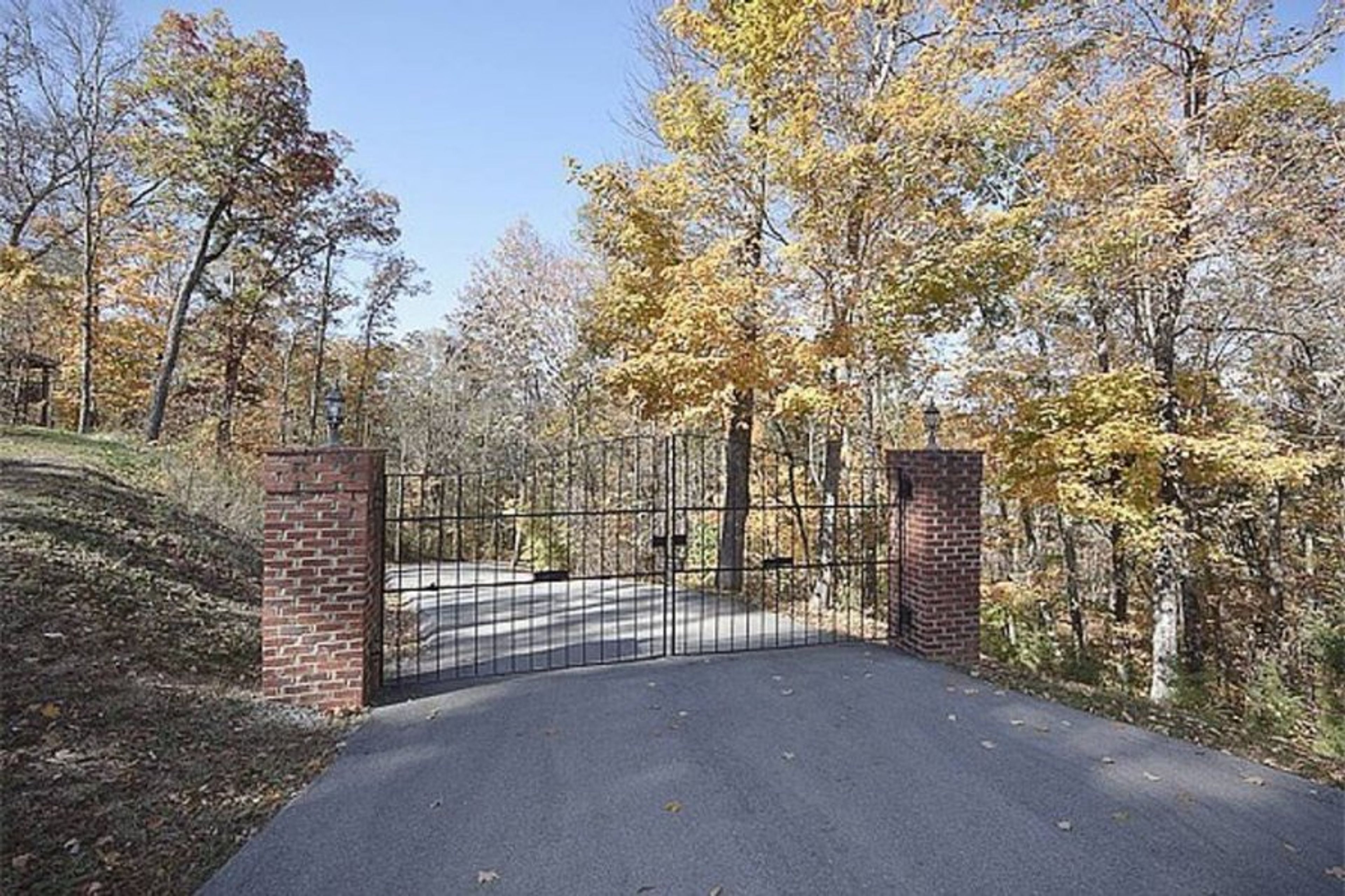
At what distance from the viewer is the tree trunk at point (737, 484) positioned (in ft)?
31.4

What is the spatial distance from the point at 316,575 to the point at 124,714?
1.14m

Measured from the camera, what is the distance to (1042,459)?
29.2 ft

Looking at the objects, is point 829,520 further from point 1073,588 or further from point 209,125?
point 209,125

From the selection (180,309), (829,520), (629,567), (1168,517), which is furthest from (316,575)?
(180,309)

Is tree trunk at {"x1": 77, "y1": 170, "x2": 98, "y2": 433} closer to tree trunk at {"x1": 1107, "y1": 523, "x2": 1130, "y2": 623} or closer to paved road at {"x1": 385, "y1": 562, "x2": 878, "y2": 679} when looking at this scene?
paved road at {"x1": 385, "y1": 562, "x2": 878, "y2": 679}

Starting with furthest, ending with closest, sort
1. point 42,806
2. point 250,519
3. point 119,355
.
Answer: point 119,355 < point 250,519 < point 42,806

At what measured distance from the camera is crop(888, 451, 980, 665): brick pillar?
6.00 metres

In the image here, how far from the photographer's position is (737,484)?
10195mm

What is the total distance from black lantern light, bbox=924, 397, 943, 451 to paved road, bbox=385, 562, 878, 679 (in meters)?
2.06

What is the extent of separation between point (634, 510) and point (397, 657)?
216 cm

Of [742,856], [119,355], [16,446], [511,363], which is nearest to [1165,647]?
[742,856]

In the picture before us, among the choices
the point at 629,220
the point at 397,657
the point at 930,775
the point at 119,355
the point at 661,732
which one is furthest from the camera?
the point at 119,355

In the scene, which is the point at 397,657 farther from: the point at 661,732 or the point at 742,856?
the point at 742,856

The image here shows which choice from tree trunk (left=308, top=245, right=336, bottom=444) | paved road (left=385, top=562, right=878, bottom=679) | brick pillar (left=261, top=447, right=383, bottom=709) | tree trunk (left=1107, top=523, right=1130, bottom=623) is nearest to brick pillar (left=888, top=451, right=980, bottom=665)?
paved road (left=385, top=562, right=878, bottom=679)
